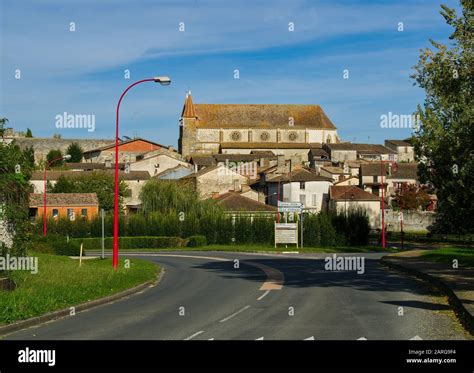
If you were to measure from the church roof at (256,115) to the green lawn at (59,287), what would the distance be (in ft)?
449

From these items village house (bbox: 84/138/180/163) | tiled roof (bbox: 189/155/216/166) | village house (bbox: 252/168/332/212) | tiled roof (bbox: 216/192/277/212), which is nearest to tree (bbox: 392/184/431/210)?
village house (bbox: 252/168/332/212)

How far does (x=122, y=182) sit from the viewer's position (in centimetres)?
9962

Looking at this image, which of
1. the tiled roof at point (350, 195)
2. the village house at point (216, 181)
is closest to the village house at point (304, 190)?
the tiled roof at point (350, 195)

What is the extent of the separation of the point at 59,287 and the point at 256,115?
487 ft

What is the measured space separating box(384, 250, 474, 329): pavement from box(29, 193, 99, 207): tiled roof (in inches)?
2288

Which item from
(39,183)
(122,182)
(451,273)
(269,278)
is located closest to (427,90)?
(451,273)

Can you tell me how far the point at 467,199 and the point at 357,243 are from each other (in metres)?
39.3

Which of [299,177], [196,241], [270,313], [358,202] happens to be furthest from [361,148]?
[270,313]

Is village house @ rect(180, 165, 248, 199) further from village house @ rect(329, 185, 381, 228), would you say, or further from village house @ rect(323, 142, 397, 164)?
village house @ rect(323, 142, 397, 164)

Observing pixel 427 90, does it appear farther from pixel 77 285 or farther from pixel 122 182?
pixel 122 182

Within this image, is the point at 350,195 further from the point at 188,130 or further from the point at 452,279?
the point at 188,130

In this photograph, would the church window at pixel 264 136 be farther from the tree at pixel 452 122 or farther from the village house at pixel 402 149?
the tree at pixel 452 122

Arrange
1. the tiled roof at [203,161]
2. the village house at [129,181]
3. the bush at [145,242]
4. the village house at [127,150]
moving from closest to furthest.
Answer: the bush at [145,242], the village house at [129,181], the tiled roof at [203,161], the village house at [127,150]

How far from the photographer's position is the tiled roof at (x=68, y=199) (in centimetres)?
8562
